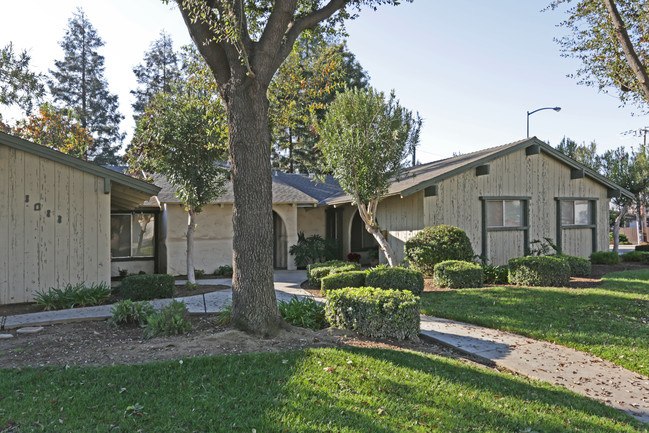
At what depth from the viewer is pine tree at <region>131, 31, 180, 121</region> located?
34584mm

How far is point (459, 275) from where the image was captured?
34.1 ft

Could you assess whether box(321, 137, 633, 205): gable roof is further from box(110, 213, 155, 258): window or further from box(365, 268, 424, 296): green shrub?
box(110, 213, 155, 258): window

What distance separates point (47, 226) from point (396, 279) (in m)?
7.46

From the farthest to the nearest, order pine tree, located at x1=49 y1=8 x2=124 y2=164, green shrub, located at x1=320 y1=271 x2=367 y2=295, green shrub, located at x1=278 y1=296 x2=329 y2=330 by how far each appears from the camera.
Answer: pine tree, located at x1=49 y1=8 x2=124 y2=164 < green shrub, located at x1=320 y1=271 x2=367 y2=295 < green shrub, located at x1=278 y1=296 x2=329 y2=330

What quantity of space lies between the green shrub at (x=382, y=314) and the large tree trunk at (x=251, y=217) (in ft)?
3.52

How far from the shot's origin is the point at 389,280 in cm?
913

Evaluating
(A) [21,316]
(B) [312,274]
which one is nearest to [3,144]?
(A) [21,316]

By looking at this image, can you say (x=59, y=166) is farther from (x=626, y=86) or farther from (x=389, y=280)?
(x=626, y=86)

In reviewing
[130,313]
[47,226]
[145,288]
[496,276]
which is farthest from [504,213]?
[47,226]

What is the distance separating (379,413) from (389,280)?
5.59 metres

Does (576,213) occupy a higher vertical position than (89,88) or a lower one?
lower

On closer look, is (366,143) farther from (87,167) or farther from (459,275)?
(87,167)

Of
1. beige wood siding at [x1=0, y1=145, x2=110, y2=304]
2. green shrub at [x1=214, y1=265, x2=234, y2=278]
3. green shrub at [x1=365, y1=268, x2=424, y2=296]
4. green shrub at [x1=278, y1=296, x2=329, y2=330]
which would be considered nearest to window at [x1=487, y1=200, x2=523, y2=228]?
green shrub at [x1=365, y1=268, x2=424, y2=296]

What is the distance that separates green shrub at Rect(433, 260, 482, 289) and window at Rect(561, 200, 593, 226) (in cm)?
723
